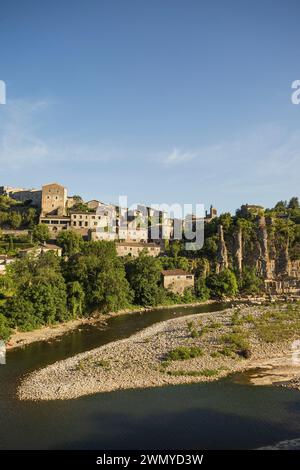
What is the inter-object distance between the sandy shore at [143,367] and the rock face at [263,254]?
Answer: 34.5 m

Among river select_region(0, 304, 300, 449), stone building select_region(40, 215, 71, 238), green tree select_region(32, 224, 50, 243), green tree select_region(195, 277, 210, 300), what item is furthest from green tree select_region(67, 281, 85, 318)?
stone building select_region(40, 215, 71, 238)

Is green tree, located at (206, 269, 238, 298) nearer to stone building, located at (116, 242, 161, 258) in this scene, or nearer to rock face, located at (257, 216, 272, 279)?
rock face, located at (257, 216, 272, 279)

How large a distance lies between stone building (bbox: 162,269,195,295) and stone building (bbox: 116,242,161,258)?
30.9ft

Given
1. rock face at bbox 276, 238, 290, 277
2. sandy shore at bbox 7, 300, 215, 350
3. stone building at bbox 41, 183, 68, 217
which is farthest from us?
stone building at bbox 41, 183, 68, 217

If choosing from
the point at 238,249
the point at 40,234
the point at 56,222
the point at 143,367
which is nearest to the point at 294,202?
the point at 238,249

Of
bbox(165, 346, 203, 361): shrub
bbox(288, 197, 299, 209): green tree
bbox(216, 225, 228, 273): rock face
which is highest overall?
bbox(288, 197, 299, 209): green tree

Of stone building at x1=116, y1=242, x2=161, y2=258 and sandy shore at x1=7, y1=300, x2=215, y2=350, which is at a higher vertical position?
stone building at x1=116, y1=242, x2=161, y2=258

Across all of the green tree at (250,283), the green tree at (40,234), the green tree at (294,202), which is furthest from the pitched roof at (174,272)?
the green tree at (294,202)

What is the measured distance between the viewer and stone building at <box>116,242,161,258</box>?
63219 millimetres

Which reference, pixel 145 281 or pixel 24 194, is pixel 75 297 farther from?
pixel 24 194

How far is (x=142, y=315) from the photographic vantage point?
151 feet

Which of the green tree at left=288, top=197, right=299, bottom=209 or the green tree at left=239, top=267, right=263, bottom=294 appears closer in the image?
the green tree at left=239, top=267, right=263, bottom=294

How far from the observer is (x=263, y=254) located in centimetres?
6656
